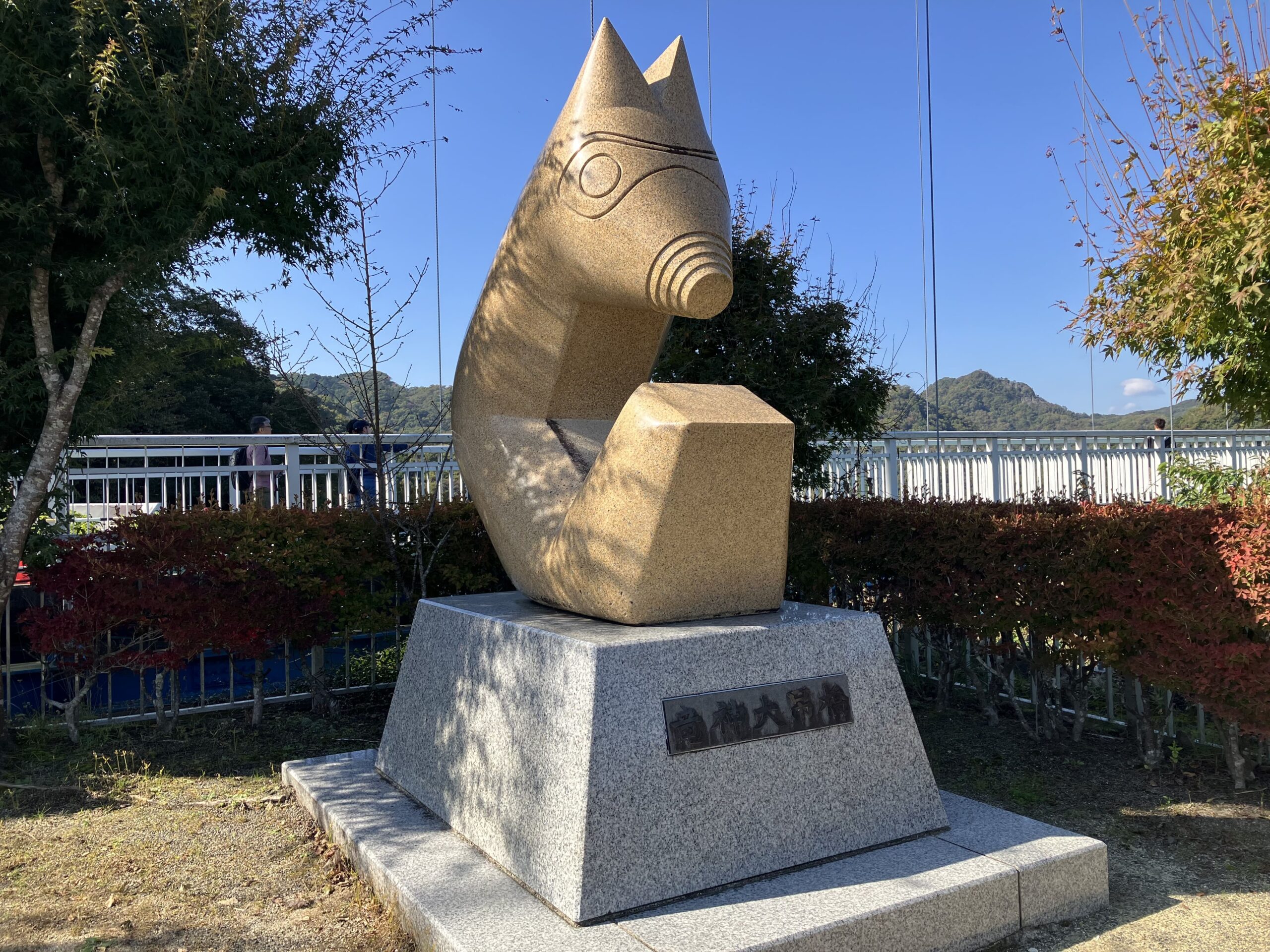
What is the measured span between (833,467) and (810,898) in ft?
21.0

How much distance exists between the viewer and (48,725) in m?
5.50

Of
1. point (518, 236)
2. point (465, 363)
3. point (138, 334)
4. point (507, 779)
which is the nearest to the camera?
point (507, 779)

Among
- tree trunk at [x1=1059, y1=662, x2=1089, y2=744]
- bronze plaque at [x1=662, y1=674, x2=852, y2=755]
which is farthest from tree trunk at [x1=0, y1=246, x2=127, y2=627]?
tree trunk at [x1=1059, y1=662, x2=1089, y2=744]

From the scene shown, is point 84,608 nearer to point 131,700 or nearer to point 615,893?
point 131,700

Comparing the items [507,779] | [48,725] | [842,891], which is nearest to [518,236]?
[507,779]

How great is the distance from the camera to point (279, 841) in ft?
13.0

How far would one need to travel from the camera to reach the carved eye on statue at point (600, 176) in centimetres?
358

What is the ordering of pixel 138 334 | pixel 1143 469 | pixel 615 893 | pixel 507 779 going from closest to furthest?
pixel 615 893
pixel 507 779
pixel 138 334
pixel 1143 469

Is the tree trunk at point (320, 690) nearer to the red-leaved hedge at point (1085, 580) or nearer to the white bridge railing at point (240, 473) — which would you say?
the white bridge railing at point (240, 473)

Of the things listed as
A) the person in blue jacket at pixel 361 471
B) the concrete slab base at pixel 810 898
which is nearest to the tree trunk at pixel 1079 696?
the concrete slab base at pixel 810 898

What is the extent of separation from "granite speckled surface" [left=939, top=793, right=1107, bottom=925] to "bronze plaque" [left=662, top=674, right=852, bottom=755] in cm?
65

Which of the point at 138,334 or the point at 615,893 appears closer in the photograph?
the point at 615,893

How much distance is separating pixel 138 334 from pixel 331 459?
1.66m

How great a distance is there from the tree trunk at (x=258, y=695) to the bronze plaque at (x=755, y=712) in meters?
3.78
